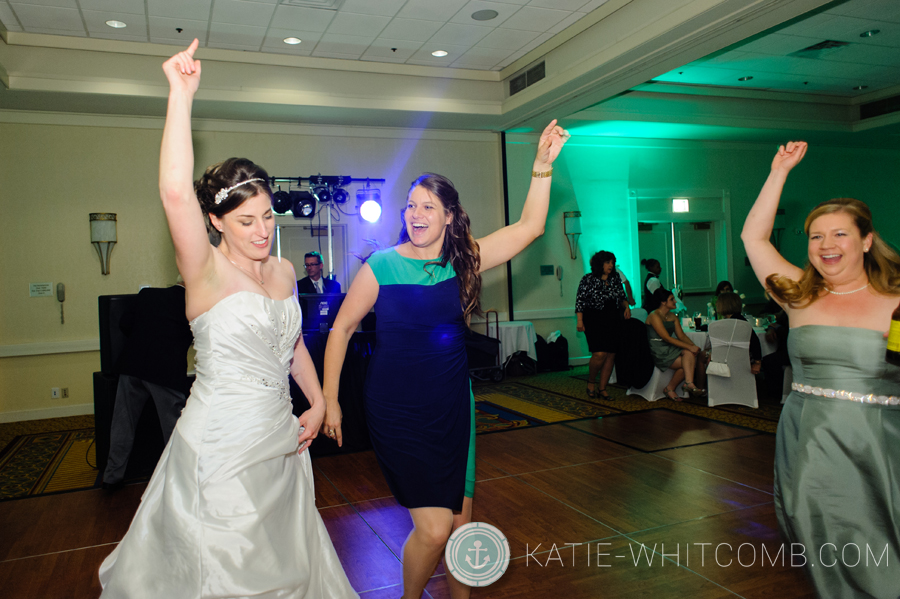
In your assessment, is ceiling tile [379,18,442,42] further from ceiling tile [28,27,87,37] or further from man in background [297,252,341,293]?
ceiling tile [28,27,87,37]

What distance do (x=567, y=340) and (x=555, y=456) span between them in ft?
17.2

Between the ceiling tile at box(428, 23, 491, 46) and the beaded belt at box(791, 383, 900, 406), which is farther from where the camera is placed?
the ceiling tile at box(428, 23, 491, 46)

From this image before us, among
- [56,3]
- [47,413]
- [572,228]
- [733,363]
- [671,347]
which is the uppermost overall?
[56,3]

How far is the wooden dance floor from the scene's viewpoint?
283cm

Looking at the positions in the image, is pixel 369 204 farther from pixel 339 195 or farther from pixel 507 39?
pixel 507 39

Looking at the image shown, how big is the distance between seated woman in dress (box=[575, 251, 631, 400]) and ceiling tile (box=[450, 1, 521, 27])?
8.61 ft

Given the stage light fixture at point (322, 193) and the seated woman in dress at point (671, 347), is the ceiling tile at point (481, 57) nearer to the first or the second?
the stage light fixture at point (322, 193)

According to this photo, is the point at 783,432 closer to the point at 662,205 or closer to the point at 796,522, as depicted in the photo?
the point at 796,522

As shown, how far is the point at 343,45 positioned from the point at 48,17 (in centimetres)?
283

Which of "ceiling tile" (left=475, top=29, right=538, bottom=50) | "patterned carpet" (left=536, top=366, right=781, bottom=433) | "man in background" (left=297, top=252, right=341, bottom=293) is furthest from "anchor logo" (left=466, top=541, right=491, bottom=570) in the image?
"ceiling tile" (left=475, top=29, right=538, bottom=50)

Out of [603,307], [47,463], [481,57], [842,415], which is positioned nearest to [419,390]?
[842,415]

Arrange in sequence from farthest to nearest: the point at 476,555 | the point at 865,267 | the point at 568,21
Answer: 1. the point at 568,21
2. the point at 476,555
3. the point at 865,267

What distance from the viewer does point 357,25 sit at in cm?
653

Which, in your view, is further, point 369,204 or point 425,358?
point 369,204
